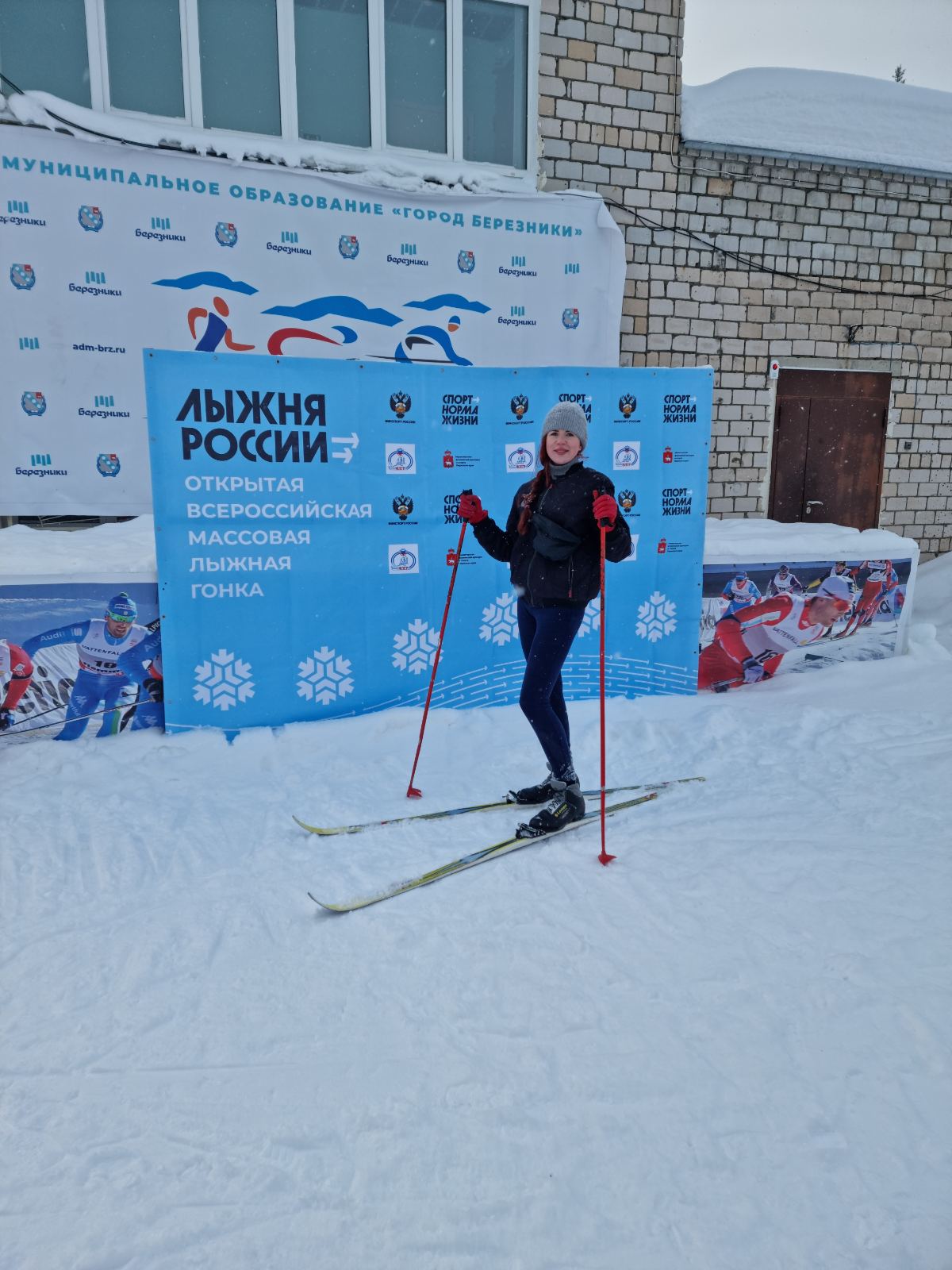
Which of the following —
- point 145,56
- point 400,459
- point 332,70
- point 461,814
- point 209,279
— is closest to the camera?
point 461,814

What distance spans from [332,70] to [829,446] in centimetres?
626

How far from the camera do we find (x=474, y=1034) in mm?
2195

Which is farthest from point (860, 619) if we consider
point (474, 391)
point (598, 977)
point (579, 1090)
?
point (579, 1090)

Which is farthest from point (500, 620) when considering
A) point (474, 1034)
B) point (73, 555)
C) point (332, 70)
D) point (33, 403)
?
point (332, 70)

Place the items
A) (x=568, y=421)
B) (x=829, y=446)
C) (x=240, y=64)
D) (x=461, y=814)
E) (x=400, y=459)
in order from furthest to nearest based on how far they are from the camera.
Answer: (x=829, y=446) → (x=240, y=64) → (x=400, y=459) → (x=461, y=814) → (x=568, y=421)

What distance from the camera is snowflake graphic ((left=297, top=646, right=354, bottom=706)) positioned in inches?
188

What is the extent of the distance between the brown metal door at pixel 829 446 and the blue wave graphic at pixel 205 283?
564cm

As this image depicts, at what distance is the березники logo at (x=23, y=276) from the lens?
6062 mm

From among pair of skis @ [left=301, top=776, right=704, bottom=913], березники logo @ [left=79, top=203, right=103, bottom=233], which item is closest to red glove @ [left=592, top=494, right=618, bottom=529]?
pair of skis @ [left=301, top=776, right=704, bottom=913]

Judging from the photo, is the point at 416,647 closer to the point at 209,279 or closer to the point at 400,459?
the point at 400,459

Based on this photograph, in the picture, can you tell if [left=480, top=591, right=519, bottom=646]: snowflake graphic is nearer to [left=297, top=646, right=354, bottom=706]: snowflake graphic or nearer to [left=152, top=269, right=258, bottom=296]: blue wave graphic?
[left=297, top=646, right=354, bottom=706]: snowflake graphic

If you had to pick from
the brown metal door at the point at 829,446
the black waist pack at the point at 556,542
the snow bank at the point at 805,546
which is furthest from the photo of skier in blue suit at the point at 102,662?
the brown metal door at the point at 829,446

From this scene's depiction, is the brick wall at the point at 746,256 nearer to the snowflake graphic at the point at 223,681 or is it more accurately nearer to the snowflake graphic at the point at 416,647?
the snowflake graphic at the point at 416,647

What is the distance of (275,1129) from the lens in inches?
73.7
